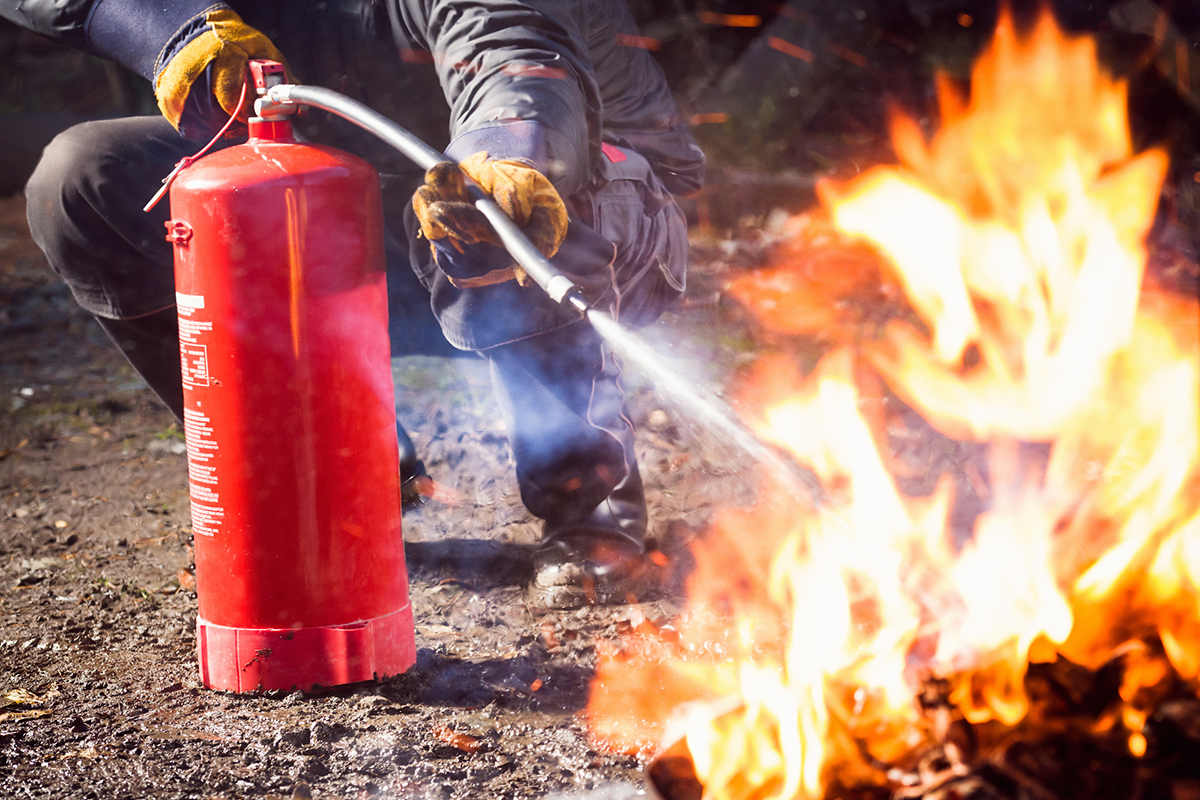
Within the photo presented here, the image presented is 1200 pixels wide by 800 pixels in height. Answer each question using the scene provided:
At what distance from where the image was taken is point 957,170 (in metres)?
6.91

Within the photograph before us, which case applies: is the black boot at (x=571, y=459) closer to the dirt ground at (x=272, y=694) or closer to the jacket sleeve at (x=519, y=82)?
the dirt ground at (x=272, y=694)

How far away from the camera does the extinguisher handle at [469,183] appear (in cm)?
190

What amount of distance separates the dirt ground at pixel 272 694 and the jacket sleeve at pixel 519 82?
1.11m

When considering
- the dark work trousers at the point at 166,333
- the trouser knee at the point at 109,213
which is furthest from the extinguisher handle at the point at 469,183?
the trouser knee at the point at 109,213

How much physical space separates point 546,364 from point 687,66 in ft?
18.1

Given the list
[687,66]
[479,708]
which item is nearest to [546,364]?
[479,708]

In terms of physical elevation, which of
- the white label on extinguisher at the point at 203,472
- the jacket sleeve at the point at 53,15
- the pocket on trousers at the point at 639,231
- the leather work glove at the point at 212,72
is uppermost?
the jacket sleeve at the point at 53,15

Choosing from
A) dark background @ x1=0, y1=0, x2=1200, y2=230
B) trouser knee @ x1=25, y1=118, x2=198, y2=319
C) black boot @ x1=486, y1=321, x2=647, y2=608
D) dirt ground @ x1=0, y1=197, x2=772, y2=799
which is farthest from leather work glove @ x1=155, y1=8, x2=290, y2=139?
dark background @ x1=0, y1=0, x2=1200, y2=230

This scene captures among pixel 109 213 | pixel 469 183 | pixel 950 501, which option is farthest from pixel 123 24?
pixel 950 501

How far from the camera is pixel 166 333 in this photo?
2.96 metres

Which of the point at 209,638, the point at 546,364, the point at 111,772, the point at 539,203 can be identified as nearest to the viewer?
the point at 111,772

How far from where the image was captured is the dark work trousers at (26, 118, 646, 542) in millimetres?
2701

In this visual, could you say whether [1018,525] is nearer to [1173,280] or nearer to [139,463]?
[139,463]

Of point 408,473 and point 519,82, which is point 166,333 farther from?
point 519,82
